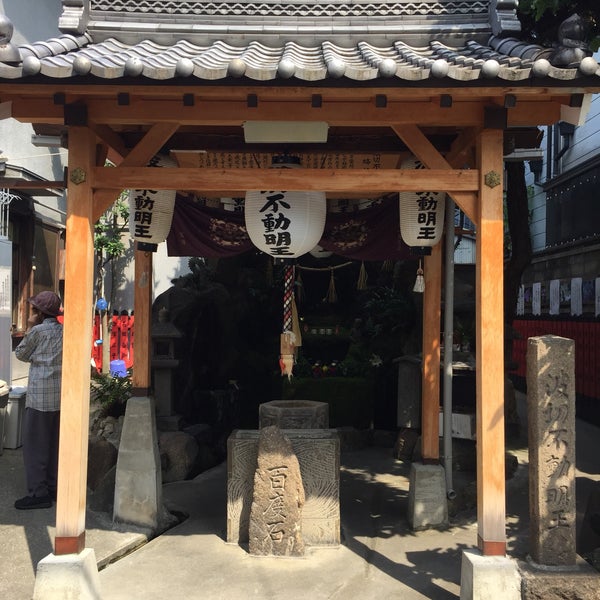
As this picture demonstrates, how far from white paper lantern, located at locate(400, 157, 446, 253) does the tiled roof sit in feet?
4.82

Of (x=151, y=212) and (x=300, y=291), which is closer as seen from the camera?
(x=151, y=212)

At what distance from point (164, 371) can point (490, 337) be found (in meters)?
6.64

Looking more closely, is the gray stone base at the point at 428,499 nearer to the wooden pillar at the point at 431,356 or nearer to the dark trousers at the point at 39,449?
the wooden pillar at the point at 431,356

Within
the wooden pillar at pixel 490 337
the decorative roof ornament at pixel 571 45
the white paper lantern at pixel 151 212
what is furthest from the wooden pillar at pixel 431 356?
the white paper lantern at pixel 151 212

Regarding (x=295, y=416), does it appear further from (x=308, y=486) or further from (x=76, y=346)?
(x=76, y=346)

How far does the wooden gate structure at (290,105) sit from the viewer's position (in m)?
4.25

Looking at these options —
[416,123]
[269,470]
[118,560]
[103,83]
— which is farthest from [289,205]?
[118,560]

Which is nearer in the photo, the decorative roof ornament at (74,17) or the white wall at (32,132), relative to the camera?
the decorative roof ornament at (74,17)

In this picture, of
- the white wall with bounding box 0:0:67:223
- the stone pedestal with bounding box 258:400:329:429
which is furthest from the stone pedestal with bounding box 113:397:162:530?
the white wall with bounding box 0:0:67:223

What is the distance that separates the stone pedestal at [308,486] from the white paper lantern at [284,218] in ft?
7.25

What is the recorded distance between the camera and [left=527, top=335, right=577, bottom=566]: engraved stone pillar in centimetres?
498

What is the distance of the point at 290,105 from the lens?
5.00 metres

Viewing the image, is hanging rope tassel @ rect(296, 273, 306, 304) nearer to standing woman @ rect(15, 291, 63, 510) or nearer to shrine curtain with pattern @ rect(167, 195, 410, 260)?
shrine curtain with pattern @ rect(167, 195, 410, 260)

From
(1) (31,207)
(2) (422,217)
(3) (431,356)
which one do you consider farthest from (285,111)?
(1) (31,207)
